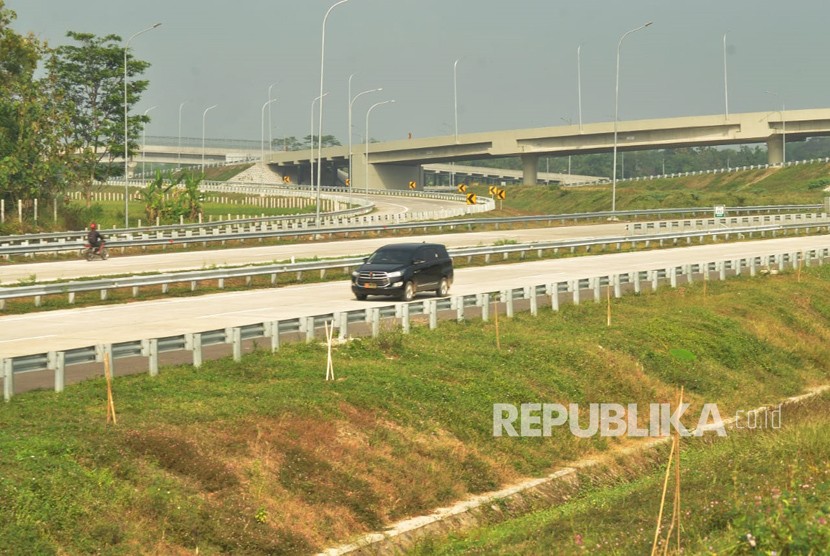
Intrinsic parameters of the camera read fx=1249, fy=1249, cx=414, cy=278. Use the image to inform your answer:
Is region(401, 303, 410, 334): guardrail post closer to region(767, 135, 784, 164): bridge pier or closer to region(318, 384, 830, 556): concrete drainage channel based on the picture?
region(318, 384, 830, 556): concrete drainage channel

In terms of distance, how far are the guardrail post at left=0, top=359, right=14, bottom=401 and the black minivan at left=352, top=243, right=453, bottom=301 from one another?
56.1 ft

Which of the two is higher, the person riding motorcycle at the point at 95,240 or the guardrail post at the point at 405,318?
the person riding motorcycle at the point at 95,240

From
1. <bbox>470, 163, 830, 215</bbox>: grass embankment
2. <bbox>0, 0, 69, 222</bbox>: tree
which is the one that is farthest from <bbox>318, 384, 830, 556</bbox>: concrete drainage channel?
<bbox>470, 163, 830, 215</bbox>: grass embankment

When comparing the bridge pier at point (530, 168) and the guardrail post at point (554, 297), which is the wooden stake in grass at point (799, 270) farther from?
the bridge pier at point (530, 168)

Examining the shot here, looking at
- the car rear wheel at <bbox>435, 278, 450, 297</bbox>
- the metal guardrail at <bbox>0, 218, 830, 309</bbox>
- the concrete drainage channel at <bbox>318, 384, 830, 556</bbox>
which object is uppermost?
the metal guardrail at <bbox>0, 218, 830, 309</bbox>

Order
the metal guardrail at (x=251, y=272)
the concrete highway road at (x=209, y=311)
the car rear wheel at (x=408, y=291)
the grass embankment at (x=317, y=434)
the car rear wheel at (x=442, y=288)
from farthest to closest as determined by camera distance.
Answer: the car rear wheel at (x=442, y=288) → the car rear wheel at (x=408, y=291) → the metal guardrail at (x=251, y=272) → the concrete highway road at (x=209, y=311) → the grass embankment at (x=317, y=434)

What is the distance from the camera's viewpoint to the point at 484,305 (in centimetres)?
3206

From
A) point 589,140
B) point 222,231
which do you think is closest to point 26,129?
point 222,231

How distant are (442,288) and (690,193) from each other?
7900 cm

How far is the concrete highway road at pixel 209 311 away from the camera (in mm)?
27906

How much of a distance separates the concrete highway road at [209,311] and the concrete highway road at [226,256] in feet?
26.0

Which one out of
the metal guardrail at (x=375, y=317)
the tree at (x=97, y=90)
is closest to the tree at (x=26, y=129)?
the tree at (x=97, y=90)

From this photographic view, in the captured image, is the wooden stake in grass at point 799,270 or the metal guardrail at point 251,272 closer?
the metal guardrail at point 251,272

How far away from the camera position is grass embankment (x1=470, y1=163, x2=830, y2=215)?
354 feet
